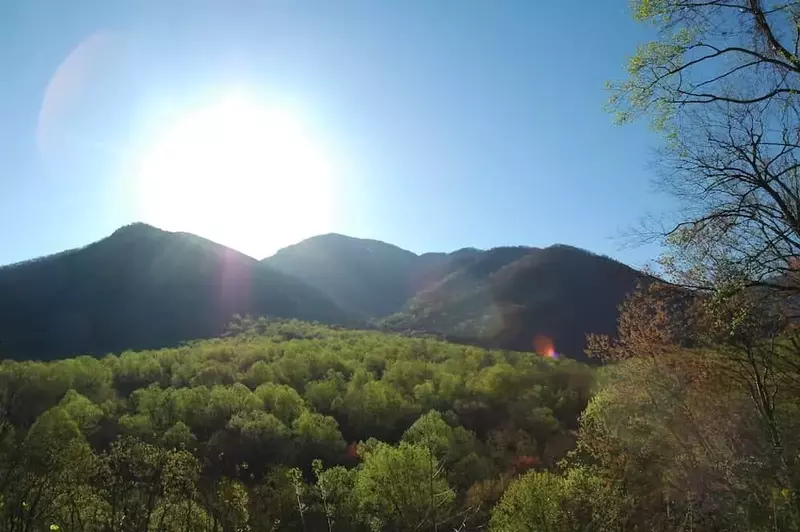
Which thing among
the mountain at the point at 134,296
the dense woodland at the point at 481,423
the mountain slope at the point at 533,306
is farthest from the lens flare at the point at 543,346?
the mountain at the point at 134,296

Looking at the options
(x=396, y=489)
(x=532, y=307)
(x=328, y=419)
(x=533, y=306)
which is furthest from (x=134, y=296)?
(x=396, y=489)

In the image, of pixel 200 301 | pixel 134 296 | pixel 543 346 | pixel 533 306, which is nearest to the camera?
pixel 543 346

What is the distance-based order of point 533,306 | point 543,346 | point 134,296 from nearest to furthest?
point 543,346 → point 134,296 → point 533,306

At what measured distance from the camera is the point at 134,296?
12862 cm

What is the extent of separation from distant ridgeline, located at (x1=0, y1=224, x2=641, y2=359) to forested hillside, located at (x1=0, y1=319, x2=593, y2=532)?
2983 cm

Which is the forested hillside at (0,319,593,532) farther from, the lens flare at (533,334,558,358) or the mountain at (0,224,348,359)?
the mountain at (0,224,348,359)

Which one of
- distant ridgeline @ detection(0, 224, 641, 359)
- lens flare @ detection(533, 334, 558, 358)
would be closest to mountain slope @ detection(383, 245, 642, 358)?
distant ridgeline @ detection(0, 224, 641, 359)

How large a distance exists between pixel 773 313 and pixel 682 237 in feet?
4.66

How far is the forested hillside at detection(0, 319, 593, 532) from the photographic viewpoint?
3797cm

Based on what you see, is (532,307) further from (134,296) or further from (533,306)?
(134,296)

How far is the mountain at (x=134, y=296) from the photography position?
110 m

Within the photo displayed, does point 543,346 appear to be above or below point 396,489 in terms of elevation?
above

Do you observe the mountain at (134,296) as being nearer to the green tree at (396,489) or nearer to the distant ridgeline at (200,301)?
the distant ridgeline at (200,301)

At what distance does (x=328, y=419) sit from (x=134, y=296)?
290 ft
